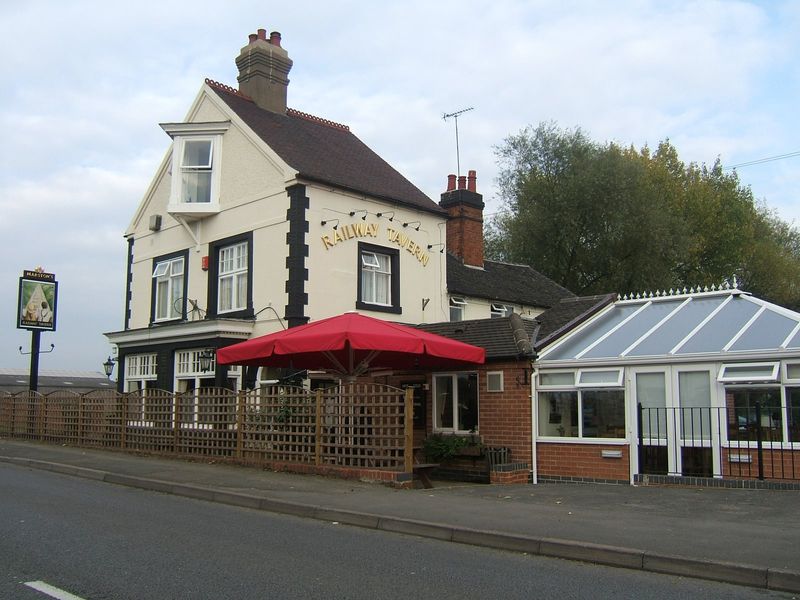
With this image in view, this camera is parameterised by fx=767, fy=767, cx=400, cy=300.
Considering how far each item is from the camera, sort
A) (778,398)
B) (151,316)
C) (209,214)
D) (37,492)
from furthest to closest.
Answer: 1. (151,316)
2. (209,214)
3. (778,398)
4. (37,492)

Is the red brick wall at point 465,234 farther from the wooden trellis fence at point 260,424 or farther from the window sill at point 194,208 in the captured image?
the wooden trellis fence at point 260,424

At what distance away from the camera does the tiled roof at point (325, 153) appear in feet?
61.5

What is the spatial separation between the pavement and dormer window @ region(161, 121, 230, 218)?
24.2ft

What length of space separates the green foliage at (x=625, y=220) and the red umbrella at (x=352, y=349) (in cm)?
1789

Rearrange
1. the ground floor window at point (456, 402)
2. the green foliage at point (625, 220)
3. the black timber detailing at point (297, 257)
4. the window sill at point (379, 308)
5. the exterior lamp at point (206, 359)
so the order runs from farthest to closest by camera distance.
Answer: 1. the green foliage at point (625, 220)
2. the window sill at point (379, 308)
3. the exterior lamp at point (206, 359)
4. the black timber detailing at point (297, 257)
5. the ground floor window at point (456, 402)

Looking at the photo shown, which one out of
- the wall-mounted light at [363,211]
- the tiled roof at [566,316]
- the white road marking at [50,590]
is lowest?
the white road marking at [50,590]

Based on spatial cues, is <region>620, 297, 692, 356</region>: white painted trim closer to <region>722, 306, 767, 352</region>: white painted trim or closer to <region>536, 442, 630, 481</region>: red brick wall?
<region>722, 306, 767, 352</region>: white painted trim

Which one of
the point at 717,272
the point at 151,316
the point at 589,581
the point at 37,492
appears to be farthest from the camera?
the point at 717,272

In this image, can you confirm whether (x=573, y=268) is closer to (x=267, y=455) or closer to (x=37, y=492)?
(x=267, y=455)

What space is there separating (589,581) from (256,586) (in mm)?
2747

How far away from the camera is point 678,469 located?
1294cm

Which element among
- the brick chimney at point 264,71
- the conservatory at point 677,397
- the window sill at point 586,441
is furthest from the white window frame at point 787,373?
the brick chimney at point 264,71

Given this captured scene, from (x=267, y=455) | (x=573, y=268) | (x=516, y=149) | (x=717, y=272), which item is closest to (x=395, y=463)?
(x=267, y=455)

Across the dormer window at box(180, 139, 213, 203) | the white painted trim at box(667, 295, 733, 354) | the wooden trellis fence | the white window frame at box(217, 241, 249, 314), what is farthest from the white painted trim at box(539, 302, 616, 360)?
the dormer window at box(180, 139, 213, 203)
